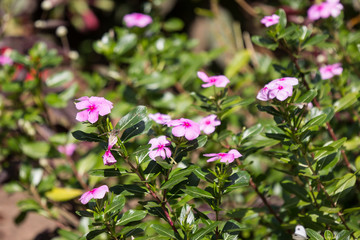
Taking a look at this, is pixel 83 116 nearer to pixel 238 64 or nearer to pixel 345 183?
pixel 345 183

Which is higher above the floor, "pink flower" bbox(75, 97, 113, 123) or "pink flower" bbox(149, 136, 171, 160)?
"pink flower" bbox(75, 97, 113, 123)

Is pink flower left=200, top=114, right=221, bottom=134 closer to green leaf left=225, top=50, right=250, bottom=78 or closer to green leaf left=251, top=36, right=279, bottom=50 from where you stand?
green leaf left=251, top=36, right=279, bottom=50

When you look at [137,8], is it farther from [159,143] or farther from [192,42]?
[159,143]

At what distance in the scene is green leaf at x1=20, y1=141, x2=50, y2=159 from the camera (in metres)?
2.09

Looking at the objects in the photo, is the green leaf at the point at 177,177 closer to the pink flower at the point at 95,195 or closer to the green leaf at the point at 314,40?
the pink flower at the point at 95,195

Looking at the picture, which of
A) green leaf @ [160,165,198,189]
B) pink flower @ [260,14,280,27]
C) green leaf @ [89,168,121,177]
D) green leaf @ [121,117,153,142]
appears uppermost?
pink flower @ [260,14,280,27]

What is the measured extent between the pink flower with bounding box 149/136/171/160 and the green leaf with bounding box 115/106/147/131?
71mm

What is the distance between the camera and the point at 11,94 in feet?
7.28

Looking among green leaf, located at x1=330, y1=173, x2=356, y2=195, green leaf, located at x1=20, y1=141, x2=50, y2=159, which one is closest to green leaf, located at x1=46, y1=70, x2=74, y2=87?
green leaf, located at x1=20, y1=141, x2=50, y2=159

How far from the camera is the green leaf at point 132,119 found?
42.3 inches

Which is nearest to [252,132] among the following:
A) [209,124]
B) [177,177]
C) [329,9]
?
[209,124]

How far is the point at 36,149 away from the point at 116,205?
3.83 ft

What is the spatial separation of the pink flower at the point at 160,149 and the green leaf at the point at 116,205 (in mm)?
139

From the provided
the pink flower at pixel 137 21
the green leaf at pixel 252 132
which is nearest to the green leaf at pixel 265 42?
the green leaf at pixel 252 132
